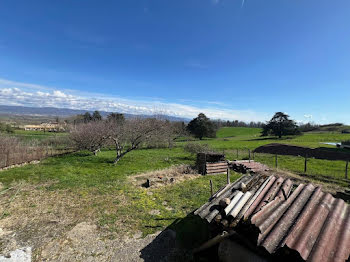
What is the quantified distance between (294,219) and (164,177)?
8.61m

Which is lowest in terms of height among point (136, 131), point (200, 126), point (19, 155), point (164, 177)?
point (164, 177)

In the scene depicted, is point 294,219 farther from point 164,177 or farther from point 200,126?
point 200,126

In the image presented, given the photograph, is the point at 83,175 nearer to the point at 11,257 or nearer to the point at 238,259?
the point at 11,257

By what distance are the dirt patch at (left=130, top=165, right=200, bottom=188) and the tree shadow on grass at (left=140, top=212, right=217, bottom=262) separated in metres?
4.14

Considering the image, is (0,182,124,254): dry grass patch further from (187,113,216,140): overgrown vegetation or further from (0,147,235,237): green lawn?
(187,113,216,140): overgrown vegetation

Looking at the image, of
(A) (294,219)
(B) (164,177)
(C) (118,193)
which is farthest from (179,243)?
(B) (164,177)

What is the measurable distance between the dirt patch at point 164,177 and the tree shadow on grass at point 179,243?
4140mm

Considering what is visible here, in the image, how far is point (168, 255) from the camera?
492 cm

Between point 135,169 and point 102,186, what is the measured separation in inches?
172

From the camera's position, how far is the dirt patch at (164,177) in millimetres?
10558

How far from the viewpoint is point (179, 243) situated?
17.7 feet

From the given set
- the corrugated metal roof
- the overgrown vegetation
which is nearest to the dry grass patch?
the corrugated metal roof

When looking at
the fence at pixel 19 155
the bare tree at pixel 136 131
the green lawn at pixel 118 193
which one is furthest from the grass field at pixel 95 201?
the bare tree at pixel 136 131

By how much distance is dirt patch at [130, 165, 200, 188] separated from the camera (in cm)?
1056
